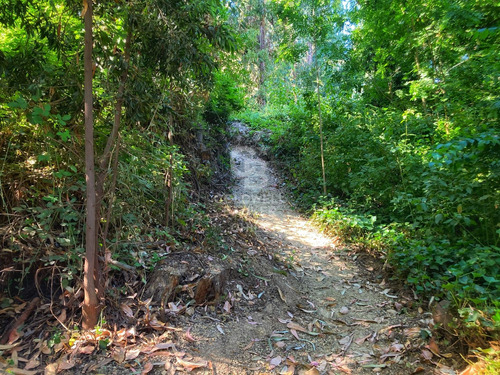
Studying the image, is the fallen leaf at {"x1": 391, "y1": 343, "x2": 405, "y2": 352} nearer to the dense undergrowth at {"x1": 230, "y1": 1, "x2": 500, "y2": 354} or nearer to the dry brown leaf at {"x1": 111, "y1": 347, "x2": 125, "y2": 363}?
the dense undergrowth at {"x1": 230, "y1": 1, "x2": 500, "y2": 354}

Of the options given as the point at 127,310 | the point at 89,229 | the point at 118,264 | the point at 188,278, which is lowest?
the point at 127,310

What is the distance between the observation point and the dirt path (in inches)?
109

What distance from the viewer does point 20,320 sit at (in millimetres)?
2572

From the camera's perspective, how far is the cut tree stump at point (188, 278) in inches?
124

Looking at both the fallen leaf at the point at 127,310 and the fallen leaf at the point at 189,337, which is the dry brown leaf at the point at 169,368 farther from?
the fallen leaf at the point at 127,310

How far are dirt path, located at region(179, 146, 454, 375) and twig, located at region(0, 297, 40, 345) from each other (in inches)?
57.3

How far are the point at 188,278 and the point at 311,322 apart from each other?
5.04 feet

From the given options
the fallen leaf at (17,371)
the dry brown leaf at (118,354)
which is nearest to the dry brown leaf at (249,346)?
the dry brown leaf at (118,354)

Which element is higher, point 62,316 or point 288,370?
point 62,316

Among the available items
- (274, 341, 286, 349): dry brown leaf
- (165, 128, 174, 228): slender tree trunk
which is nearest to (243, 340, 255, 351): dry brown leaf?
(274, 341, 286, 349): dry brown leaf

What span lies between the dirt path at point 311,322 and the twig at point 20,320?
4.78ft

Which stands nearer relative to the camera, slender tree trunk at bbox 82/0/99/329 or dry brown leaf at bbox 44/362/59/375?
dry brown leaf at bbox 44/362/59/375

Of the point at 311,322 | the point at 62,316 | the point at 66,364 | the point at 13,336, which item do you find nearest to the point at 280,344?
the point at 311,322

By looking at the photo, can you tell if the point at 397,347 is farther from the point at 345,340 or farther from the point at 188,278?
the point at 188,278
